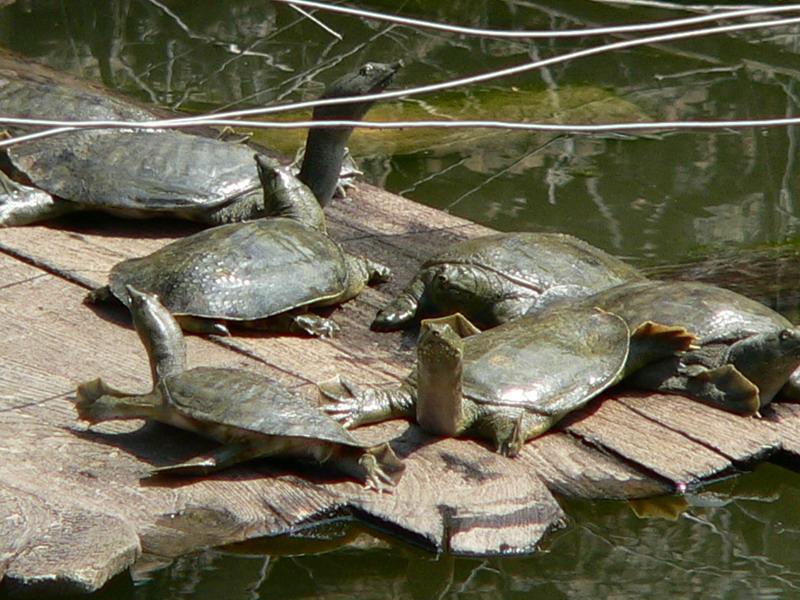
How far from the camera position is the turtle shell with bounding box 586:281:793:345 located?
3.85 meters

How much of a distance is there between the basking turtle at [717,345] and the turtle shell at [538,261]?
0.13 m

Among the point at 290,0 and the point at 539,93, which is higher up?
the point at 290,0

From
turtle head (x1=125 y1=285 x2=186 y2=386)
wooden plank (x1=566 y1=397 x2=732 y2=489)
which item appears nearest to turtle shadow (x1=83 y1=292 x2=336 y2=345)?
turtle head (x1=125 y1=285 x2=186 y2=386)

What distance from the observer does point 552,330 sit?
3707 millimetres

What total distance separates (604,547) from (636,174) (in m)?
3.68

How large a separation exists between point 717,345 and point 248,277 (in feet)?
3.99

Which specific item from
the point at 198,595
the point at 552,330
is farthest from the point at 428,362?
the point at 198,595

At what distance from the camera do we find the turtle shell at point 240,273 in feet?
12.6

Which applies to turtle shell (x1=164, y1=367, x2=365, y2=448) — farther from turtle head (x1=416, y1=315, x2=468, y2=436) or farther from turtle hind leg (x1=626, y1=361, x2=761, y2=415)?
turtle hind leg (x1=626, y1=361, x2=761, y2=415)

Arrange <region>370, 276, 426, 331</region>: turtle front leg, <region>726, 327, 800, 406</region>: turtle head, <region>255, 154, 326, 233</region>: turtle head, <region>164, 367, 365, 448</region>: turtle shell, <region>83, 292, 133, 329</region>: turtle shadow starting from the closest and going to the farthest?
1. <region>164, 367, 365, 448</region>: turtle shell
2. <region>726, 327, 800, 406</region>: turtle head
3. <region>83, 292, 133, 329</region>: turtle shadow
4. <region>370, 276, 426, 331</region>: turtle front leg
5. <region>255, 154, 326, 233</region>: turtle head

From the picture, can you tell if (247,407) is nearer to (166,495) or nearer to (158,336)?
(166,495)

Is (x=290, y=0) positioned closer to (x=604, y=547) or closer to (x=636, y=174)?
(x=604, y=547)

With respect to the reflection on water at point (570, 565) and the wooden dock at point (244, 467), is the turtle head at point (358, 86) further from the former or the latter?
the reflection on water at point (570, 565)

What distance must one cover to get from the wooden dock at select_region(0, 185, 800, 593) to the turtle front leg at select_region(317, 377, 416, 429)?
1.3 inches
